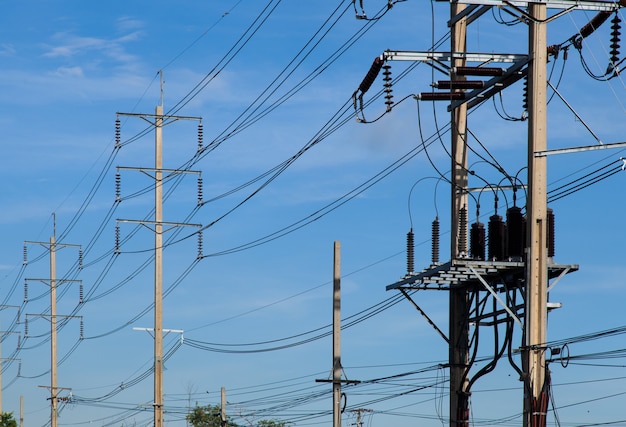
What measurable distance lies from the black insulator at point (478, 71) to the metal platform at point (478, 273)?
3818 millimetres

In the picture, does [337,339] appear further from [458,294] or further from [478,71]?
[478,71]

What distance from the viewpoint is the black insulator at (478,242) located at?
90.7ft

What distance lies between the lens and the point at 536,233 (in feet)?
83.1

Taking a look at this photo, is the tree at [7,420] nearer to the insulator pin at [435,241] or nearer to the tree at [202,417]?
the tree at [202,417]

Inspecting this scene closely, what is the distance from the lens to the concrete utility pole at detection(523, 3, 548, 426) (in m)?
24.5

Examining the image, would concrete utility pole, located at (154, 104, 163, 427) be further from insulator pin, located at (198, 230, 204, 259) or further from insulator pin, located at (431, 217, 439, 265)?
insulator pin, located at (431, 217, 439, 265)

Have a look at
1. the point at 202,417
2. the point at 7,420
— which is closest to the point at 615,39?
the point at 7,420

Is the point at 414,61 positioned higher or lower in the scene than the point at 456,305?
higher

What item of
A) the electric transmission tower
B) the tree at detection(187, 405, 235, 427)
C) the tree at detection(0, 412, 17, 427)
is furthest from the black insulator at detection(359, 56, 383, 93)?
the tree at detection(187, 405, 235, 427)

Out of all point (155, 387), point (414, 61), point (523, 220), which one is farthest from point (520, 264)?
point (155, 387)

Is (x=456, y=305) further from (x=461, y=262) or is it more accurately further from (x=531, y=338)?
(x=531, y=338)

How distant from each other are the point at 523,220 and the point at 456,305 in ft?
14.8

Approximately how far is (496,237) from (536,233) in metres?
1.84

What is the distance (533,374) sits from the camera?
24.4 metres
